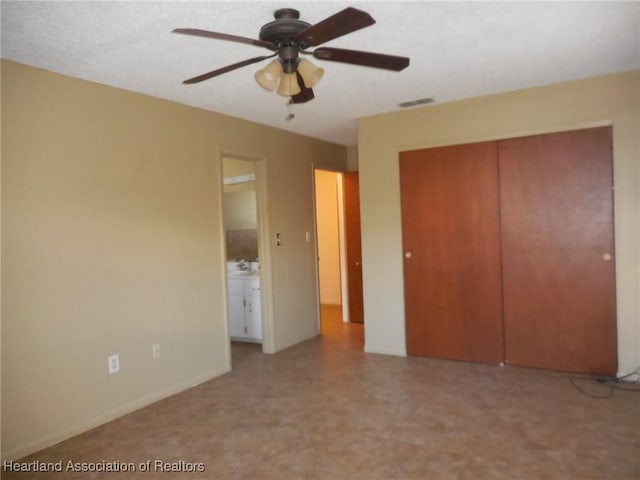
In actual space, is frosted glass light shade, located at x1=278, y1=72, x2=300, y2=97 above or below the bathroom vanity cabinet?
above

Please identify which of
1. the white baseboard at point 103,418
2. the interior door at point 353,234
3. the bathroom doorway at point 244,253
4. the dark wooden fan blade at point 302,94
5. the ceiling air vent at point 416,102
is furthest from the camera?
the interior door at point 353,234

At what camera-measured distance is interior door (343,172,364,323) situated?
569cm

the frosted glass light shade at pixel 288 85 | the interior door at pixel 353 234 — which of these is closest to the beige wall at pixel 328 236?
the interior door at pixel 353 234

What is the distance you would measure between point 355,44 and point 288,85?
0.71 metres

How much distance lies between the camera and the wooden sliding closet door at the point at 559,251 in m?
3.52

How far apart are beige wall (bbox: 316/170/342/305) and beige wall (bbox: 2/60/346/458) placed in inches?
117

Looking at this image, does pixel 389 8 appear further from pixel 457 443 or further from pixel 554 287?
pixel 554 287

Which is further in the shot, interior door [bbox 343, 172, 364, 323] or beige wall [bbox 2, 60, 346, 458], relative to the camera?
interior door [bbox 343, 172, 364, 323]

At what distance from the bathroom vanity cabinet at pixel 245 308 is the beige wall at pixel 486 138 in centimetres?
121

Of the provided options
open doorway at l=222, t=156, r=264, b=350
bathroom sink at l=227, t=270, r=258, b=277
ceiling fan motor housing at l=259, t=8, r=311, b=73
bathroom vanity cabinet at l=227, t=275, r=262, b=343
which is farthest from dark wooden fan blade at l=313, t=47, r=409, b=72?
bathroom sink at l=227, t=270, r=258, b=277

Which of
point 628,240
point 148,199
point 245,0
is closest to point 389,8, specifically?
point 245,0

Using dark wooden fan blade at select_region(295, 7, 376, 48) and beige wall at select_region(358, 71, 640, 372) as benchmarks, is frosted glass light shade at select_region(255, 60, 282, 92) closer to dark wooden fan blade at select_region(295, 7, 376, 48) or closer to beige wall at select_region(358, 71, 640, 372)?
dark wooden fan blade at select_region(295, 7, 376, 48)

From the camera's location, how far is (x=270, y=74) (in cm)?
202

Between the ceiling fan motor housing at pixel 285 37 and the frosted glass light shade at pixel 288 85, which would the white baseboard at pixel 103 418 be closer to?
the frosted glass light shade at pixel 288 85
